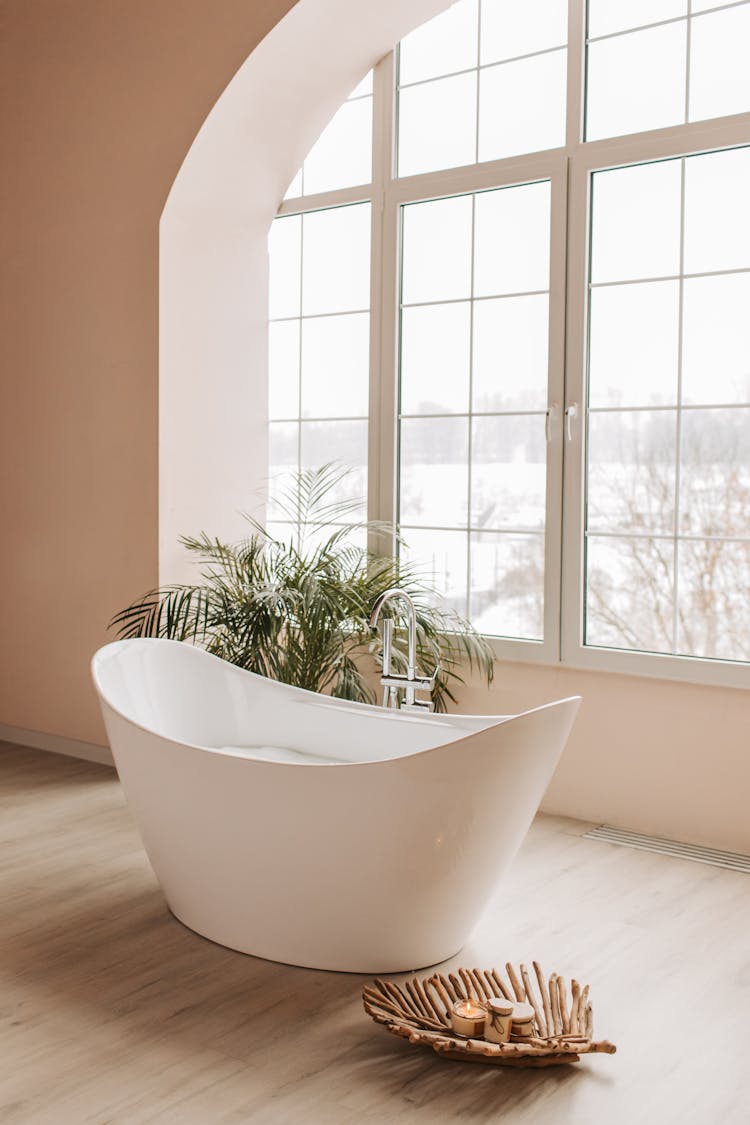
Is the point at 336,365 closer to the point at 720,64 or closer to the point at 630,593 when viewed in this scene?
the point at 630,593

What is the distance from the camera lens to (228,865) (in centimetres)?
261

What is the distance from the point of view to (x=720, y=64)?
3549mm

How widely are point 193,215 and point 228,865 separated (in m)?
2.72

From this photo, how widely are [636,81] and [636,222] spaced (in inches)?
18.9

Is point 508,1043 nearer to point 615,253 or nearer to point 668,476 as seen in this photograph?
point 668,476

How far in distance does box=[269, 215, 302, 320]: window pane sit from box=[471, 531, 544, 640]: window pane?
4.53 feet

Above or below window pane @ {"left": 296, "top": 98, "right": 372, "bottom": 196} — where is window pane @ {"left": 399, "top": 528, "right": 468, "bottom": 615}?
below

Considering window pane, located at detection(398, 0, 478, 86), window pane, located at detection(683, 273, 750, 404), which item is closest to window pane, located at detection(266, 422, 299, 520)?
window pane, located at detection(398, 0, 478, 86)

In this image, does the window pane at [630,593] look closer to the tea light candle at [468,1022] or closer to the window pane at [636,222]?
the window pane at [636,222]

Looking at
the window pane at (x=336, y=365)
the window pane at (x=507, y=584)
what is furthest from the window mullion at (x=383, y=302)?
the window pane at (x=507, y=584)

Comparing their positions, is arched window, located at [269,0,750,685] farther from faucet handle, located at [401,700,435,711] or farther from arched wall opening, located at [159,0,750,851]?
faucet handle, located at [401,700,435,711]

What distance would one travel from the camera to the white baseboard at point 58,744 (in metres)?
4.55

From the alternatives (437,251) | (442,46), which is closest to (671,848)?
(437,251)

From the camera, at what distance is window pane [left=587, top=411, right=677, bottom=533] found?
3.71 metres
